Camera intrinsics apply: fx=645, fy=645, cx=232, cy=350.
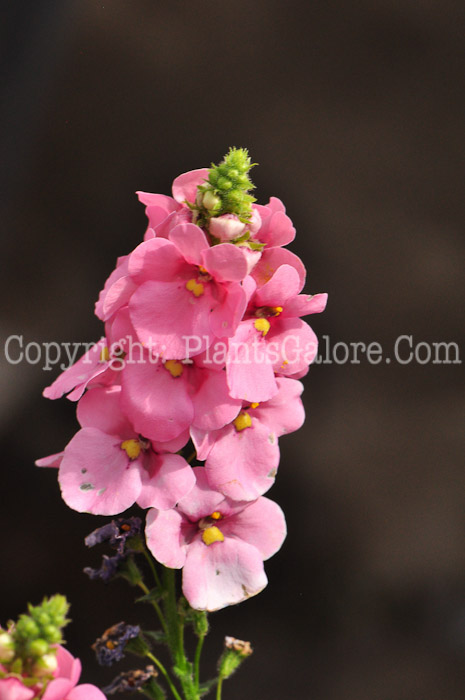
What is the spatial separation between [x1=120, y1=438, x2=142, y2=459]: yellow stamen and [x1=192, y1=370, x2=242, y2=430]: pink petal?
0.08m

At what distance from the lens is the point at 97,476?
776 mm

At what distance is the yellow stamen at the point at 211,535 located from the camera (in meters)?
0.81

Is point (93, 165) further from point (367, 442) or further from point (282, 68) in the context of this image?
point (367, 442)

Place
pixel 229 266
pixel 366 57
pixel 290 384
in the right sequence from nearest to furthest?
pixel 229 266 < pixel 290 384 < pixel 366 57

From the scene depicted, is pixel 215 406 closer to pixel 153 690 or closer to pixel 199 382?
pixel 199 382

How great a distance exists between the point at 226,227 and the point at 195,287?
0.30 feet

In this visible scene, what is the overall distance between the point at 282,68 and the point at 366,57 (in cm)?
16

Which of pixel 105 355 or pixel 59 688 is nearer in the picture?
pixel 59 688

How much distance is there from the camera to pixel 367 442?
130cm

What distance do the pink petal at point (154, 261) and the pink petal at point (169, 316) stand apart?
2 cm

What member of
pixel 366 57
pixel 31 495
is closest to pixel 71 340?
pixel 31 495

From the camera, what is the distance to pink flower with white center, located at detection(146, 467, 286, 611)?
77cm

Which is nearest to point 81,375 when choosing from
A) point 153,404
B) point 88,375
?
point 88,375

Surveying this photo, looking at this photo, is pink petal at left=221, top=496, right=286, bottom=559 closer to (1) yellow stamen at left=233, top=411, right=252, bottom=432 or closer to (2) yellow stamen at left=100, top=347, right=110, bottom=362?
(1) yellow stamen at left=233, top=411, right=252, bottom=432
